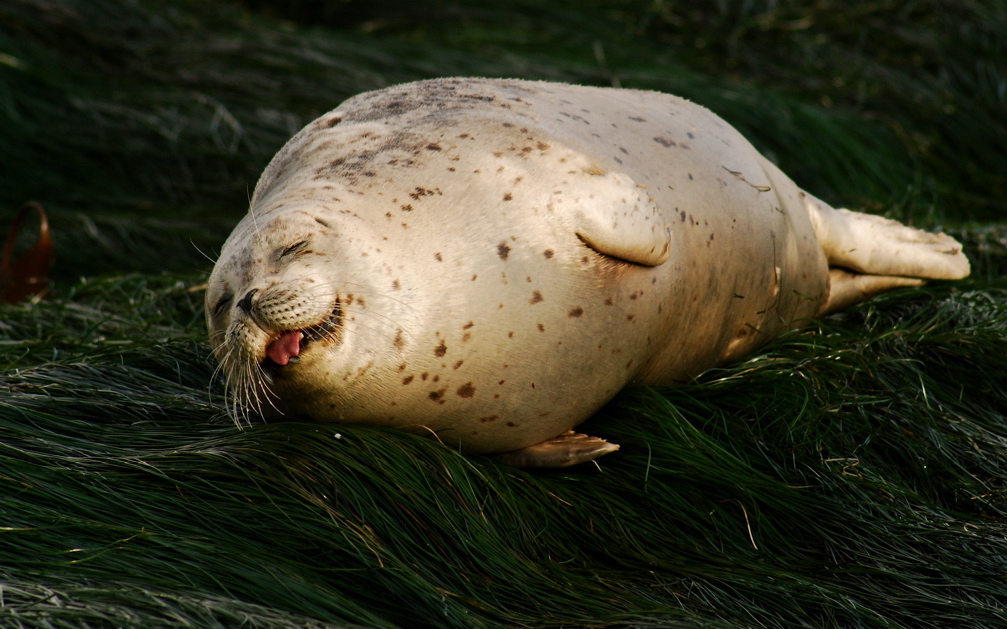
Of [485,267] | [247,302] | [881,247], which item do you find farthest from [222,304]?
[881,247]

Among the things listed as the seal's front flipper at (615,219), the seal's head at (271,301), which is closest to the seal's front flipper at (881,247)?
the seal's front flipper at (615,219)

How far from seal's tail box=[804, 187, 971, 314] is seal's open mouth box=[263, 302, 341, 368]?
230 cm

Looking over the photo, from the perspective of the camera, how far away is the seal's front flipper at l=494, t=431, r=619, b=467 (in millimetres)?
3137

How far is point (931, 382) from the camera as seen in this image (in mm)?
3643

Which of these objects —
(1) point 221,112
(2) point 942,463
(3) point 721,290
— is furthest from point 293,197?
(1) point 221,112

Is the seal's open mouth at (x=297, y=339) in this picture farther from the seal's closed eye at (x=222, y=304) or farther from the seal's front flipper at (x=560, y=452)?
the seal's front flipper at (x=560, y=452)

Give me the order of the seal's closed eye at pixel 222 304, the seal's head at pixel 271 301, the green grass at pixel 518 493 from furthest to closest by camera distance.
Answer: the seal's closed eye at pixel 222 304 → the seal's head at pixel 271 301 → the green grass at pixel 518 493

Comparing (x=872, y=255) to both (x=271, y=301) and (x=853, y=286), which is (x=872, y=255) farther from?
(x=271, y=301)

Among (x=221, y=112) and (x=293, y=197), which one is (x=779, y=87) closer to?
(x=221, y=112)

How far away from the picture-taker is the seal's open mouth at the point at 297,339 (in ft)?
8.94

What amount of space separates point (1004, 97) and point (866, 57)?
1057 mm

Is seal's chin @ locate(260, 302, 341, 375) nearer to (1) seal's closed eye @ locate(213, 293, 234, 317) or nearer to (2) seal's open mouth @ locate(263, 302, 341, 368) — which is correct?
(2) seal's open mouth @ locate(263, 302, 341, 368)

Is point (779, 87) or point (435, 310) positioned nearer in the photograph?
point (435, 310)

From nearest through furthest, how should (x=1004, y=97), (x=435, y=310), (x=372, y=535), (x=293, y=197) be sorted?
(x=372, y=535)
(x=435, y=310)
(x=293, y=197)
(x=1004, y=97)
